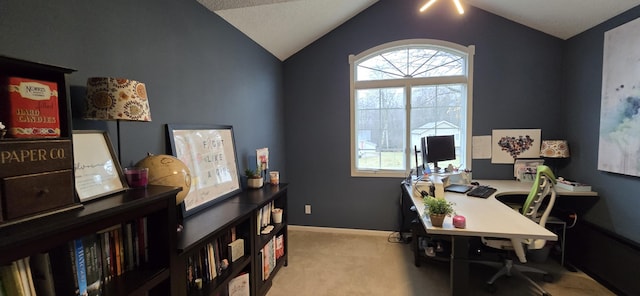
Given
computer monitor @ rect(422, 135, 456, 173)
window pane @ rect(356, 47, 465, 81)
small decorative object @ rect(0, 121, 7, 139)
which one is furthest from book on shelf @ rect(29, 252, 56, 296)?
window pane @ rect(356, 47, 465, 81)

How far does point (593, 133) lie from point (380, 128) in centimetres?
207

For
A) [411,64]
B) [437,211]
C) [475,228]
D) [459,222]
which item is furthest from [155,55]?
[411,64]

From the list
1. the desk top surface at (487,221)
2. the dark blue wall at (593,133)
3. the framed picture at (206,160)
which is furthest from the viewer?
the dark blue wall at (593,133)

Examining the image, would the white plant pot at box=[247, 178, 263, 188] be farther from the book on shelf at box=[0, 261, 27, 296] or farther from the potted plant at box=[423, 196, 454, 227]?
the book on shelf at box=[0, 261, 27, 296]

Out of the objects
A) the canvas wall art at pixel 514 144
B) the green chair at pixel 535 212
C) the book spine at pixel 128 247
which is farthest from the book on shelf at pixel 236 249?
the canvas wall art at pixel 514 144

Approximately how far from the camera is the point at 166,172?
4.60ft

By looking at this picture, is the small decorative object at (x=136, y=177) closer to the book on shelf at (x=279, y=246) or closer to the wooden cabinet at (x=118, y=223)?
the wooden cabinet at (x=118, y=223)

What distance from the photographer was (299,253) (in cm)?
304

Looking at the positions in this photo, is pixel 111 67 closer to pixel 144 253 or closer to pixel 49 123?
pixel 49 123

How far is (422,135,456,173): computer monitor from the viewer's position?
293 centimetres

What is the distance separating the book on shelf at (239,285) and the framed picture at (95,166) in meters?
1.03

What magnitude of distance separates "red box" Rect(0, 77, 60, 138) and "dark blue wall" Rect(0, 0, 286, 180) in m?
0.31

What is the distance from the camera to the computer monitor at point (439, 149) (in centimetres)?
293

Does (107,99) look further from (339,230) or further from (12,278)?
(339,230)
